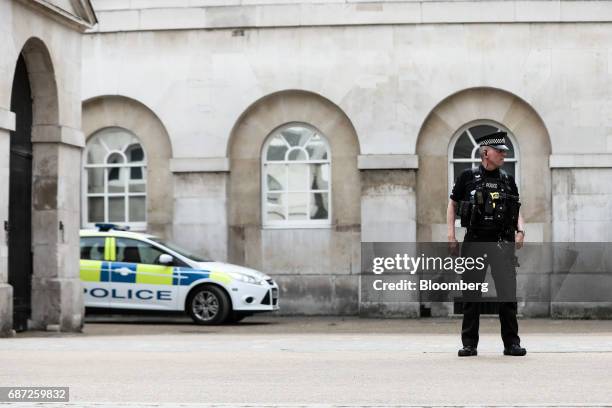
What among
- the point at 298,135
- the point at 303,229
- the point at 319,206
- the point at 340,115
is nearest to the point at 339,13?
the point at 340,115

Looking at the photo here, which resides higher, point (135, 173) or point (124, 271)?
point (135, 173)

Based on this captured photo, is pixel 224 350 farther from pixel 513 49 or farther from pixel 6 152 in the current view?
pixel 513 49

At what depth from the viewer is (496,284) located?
13266 mm

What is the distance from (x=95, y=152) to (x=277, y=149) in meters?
3.51

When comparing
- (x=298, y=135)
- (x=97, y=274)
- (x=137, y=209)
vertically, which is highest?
(x=298, y=135)

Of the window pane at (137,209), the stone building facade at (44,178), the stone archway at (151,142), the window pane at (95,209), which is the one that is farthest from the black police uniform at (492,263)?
the window pane at (95,209)

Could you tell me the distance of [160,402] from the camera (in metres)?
9.57

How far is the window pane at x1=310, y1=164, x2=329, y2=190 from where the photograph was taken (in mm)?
26766

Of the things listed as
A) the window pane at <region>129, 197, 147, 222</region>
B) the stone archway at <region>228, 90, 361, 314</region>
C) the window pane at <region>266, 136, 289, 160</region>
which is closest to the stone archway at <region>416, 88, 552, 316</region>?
the stone archway at <region>228, 90, 361, 314</region>

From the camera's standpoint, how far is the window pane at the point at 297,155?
26.8m

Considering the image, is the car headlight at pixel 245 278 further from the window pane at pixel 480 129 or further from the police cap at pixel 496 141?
the police cap at pixel 496 141

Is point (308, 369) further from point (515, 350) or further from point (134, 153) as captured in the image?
point (134, 153)

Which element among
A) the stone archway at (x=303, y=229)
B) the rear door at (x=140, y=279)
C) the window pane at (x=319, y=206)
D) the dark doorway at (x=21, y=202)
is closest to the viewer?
the dark doorway at (x=21, y=202)

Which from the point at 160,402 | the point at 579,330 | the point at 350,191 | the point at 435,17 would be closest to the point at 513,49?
the point at 435,17
